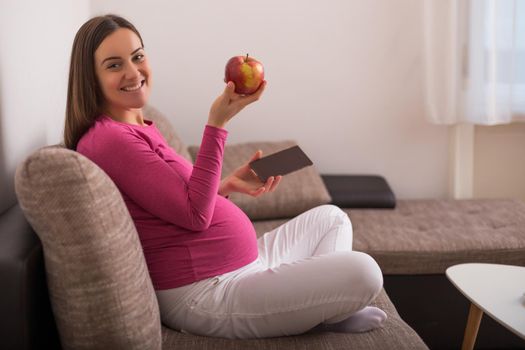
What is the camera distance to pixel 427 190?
10.4 feet

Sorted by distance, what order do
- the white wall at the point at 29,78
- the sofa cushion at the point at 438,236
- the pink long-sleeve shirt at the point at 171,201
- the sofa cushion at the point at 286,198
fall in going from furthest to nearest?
1. the sofa cushion at the point at 286,198
2. the sofa cushion at the point at 438,236
3. the white wall at the point at 29,78
4. the pink long-sleeve shirt at the point at 171,201

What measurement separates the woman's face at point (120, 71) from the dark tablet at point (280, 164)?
1.06 feet

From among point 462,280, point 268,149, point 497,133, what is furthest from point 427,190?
point 462,280

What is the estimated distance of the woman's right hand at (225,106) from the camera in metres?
1.46

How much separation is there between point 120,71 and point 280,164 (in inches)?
17.2

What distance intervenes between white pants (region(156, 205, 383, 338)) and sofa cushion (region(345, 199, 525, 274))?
81 cm

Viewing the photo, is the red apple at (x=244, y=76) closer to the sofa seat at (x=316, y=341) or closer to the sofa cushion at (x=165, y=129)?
the sofa seat at (x=316, y=341)

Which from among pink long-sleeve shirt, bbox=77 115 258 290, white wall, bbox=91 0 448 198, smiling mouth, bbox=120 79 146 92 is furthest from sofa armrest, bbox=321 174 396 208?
smiling mouth, bbox=120 79 146 92

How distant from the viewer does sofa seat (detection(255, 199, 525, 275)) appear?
226cm

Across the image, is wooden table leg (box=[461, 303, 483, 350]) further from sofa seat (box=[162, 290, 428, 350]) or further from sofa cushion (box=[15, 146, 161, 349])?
sofa cushion (box=[15, 146, 161, 349])

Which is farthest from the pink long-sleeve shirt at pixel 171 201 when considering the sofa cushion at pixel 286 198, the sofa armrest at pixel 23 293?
the sofa cushion at pixel 286 198

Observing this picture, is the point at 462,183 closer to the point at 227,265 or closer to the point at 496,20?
the point at 496,20

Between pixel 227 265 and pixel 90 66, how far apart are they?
1.74ft

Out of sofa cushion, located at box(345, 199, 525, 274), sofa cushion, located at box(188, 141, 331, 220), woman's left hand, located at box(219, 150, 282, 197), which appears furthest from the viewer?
sofa cushion, located at box(188, 141, 331, 220)
